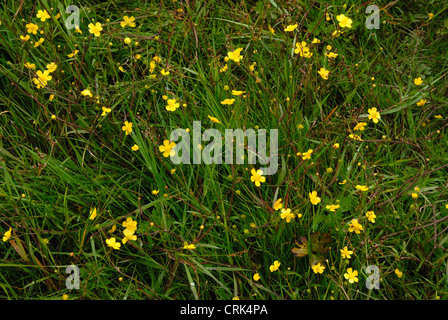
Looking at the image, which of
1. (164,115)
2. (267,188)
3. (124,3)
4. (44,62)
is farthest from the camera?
(124,3)

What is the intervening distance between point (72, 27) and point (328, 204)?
1843 mm

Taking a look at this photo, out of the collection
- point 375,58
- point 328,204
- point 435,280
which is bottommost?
point 435,280

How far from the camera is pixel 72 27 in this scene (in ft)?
8.35

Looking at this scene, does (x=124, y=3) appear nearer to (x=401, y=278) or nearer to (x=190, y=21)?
(x=190, y=21)

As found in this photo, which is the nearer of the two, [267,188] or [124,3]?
[267,188]

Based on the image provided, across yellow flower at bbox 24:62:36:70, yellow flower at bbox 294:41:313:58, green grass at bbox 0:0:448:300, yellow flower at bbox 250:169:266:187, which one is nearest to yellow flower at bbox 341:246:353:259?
green grass at bbox 0:0:448:300

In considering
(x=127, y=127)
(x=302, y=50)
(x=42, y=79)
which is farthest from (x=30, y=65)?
(x=302, y=50)

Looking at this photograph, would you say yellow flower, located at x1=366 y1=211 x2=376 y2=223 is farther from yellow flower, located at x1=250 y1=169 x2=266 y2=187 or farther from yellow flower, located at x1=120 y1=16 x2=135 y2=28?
yellow flower, located at x1=120 y1=16 x2=135 y2=28

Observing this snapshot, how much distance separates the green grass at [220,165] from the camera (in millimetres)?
1927

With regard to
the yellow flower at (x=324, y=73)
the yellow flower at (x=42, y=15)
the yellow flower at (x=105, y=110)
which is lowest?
the yellow flower at (x=105, y=110)

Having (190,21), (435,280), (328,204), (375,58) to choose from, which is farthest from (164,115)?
(435,280)

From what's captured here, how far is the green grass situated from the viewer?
75.9 inches

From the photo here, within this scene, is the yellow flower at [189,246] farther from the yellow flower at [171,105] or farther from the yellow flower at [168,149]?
the yellow flower at [171,105]

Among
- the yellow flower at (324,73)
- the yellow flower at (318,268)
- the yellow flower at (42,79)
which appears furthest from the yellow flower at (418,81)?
the yellow flower at (42,79)
